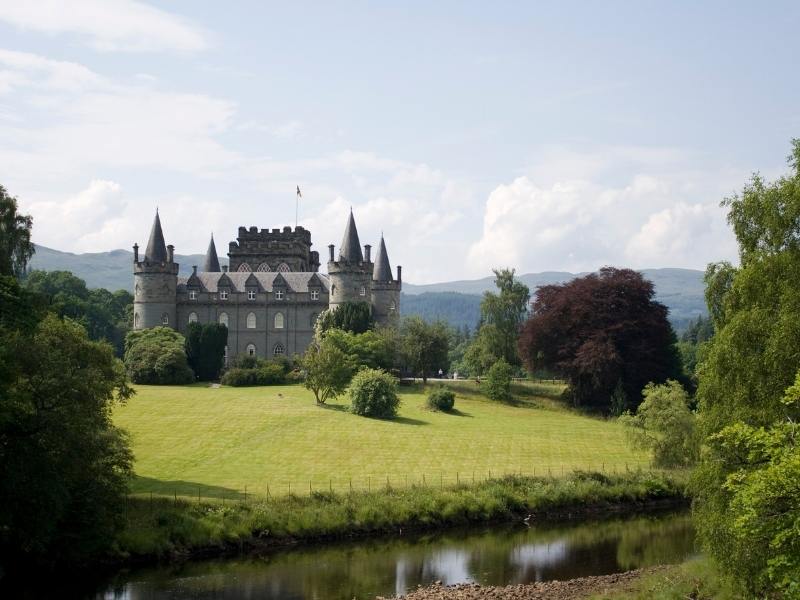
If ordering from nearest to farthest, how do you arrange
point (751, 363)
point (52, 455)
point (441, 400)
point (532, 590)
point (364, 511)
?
point (751, 363)
point (52, 455)
point (532, 590)
point (364, 511)
point (441, 400)

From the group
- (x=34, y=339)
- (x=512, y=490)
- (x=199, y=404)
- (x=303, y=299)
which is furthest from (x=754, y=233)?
(x=303, y=299)

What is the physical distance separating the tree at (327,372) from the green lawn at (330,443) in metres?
1.00

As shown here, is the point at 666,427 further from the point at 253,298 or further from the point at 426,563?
the point at 253,298

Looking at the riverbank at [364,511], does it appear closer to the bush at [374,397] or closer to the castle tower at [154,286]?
the bush at [374,397]

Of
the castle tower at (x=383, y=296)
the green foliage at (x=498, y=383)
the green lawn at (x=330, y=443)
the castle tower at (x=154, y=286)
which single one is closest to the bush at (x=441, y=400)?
the green lawn at (x=330, y=443)

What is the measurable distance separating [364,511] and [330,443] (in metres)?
14.3

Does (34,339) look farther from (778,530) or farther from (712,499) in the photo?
(778,530)

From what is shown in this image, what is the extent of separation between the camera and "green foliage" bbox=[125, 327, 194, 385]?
235 feet

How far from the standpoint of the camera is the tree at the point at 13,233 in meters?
37.0

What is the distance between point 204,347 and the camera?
76.3 m

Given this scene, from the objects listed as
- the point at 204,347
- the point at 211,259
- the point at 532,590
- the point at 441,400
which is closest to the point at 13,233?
the point at 532,590

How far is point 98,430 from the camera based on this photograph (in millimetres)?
31109

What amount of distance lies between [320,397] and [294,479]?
25.7m

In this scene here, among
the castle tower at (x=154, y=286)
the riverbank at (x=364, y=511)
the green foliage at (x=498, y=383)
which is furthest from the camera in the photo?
the castle tower at (x=154, y=286)
